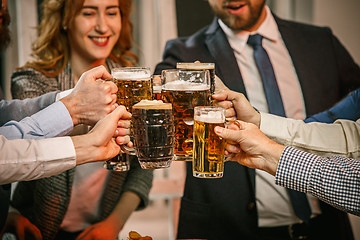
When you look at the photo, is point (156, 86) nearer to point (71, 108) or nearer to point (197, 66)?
point (197, 66)

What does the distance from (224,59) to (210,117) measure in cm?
105

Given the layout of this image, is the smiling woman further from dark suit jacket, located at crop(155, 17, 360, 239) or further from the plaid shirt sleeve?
the plaid shirt sleeve

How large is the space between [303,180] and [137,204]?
1.14 meters

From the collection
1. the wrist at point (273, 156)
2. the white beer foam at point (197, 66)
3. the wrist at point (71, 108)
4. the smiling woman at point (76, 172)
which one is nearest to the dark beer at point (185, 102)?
the white beer foam at point (197, 66)

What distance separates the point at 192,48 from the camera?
249cm

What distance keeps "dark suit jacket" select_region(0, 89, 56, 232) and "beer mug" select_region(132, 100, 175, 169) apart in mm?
703

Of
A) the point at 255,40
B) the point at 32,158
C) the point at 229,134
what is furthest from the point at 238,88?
the point at 32,158

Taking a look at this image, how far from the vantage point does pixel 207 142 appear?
1.44m

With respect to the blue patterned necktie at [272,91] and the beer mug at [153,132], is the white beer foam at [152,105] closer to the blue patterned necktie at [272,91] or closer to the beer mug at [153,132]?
the beer mug at [153,132]

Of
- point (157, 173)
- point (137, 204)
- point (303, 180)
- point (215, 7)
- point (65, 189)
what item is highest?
point (215, 7)

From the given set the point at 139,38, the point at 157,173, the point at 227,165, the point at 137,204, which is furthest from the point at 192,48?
the point at 157,173

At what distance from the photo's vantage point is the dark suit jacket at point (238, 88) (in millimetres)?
2320

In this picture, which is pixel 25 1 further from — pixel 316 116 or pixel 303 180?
pixel 303 180

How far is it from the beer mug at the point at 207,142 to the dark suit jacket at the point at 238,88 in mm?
867
